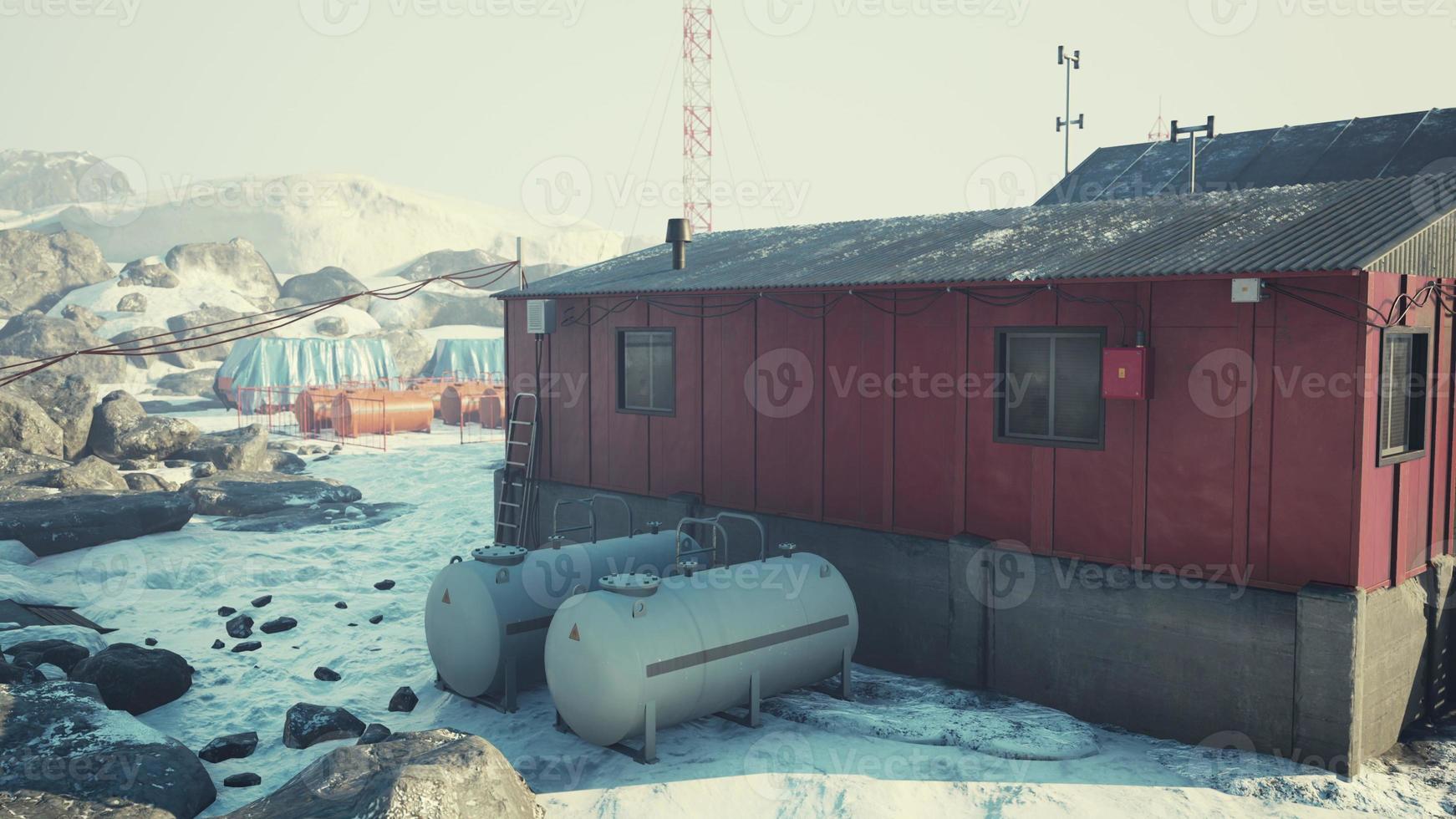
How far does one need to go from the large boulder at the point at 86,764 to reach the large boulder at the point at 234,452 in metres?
16.5

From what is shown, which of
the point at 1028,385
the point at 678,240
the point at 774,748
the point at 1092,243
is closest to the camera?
the point at 774,748

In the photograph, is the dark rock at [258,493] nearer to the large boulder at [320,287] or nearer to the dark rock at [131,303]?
the dark rock at [131,303]

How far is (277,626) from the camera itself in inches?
556

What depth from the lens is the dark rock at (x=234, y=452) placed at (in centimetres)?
2559

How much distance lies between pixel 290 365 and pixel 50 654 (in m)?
33.5

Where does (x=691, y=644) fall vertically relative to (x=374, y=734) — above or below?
above

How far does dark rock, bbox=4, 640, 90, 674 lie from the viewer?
38.9 feet

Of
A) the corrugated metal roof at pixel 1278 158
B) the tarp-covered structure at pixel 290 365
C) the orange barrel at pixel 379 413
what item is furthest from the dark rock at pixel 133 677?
the tarp-covered structure at pixel 290 365

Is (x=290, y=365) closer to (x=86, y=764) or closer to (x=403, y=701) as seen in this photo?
(x=403, y=701)

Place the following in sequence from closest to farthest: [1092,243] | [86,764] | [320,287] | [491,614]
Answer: [86,764] → [491,614] → [1092,243] → [320,287]

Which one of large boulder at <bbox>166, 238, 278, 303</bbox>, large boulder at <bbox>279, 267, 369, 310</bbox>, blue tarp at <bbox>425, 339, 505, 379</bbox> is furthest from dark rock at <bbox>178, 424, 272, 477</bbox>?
large boulder at <bbox>279, 267, 369, 310</bbox>

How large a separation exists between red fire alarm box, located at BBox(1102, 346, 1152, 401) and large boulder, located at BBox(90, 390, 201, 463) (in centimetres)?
2302

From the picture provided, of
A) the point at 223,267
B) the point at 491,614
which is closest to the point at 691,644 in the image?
the point at 491,614

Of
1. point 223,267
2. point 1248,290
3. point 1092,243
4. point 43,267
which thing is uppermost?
point 223,267
